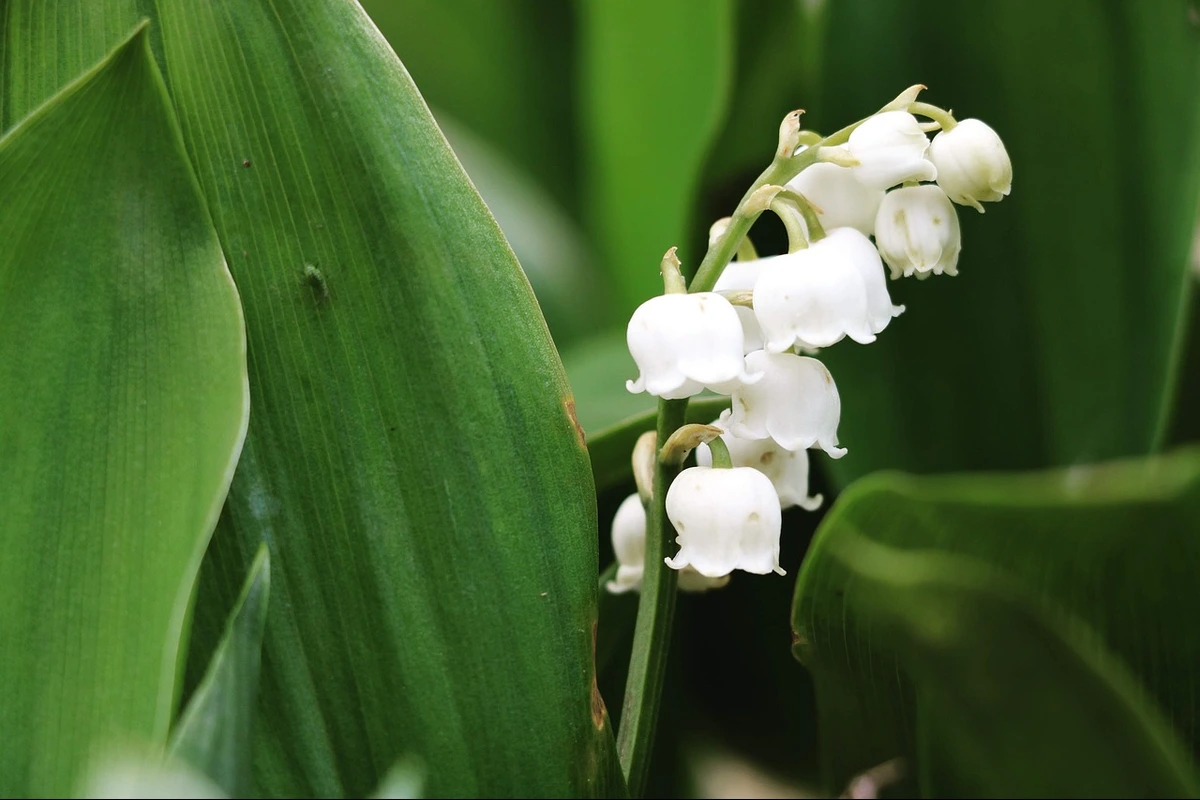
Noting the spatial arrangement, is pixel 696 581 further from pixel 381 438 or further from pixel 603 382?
pixel 603 382

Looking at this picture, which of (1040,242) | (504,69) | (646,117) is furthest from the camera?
(504,69)

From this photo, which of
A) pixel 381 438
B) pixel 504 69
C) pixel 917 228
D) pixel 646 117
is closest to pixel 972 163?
pixel 917 228

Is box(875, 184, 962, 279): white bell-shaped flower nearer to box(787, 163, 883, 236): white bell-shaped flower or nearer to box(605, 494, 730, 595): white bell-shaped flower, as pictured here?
box(787, 163, 883, 236): white bell-shaped flower

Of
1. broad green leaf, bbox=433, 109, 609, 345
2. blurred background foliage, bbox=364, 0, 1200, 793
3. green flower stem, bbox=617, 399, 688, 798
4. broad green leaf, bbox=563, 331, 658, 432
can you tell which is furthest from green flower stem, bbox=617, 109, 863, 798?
broad green leaf, bbox=433, 109, 609, 345

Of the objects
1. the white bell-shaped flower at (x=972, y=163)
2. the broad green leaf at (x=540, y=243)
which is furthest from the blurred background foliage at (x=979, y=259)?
the white bell-shaped flower at (x=972, y=163)

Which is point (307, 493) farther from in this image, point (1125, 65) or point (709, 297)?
point (1125, 65)

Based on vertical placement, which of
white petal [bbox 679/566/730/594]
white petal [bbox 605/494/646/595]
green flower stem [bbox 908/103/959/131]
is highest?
green flower stem [bbox 908/103/959/131]
